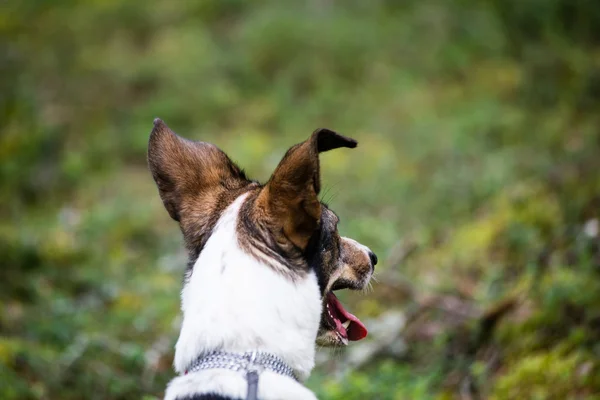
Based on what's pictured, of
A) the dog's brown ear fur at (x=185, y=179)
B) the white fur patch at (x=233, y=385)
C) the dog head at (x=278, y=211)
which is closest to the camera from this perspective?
the white fur patch at (x=233, y=385)

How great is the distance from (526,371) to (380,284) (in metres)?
2.38

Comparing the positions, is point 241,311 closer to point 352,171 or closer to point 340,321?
point 340,321

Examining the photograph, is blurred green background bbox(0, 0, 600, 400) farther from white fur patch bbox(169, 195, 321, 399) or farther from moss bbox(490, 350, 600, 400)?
white fur patch bbox(169, 195, 321, 399)

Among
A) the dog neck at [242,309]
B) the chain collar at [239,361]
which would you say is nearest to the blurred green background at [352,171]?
the dog neck at [242,309]

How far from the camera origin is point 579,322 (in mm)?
4477

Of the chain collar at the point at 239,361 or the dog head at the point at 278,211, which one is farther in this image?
the dog head at the point at 278,211

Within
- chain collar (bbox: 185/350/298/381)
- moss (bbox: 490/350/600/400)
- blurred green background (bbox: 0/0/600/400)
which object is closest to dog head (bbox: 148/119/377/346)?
chain collar (bbox: 185/350/298/381)

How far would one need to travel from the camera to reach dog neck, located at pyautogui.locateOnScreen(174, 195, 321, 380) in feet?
7.76

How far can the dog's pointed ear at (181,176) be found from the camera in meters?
2.81

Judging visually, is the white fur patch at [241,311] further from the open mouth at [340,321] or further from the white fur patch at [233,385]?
the open mouth at [340,321]

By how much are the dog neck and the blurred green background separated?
2.24 m

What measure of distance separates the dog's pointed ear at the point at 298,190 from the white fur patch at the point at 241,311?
0.55 feet

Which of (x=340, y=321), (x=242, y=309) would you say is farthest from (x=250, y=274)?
(x=340, y=321)

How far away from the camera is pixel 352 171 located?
32.2 ft
